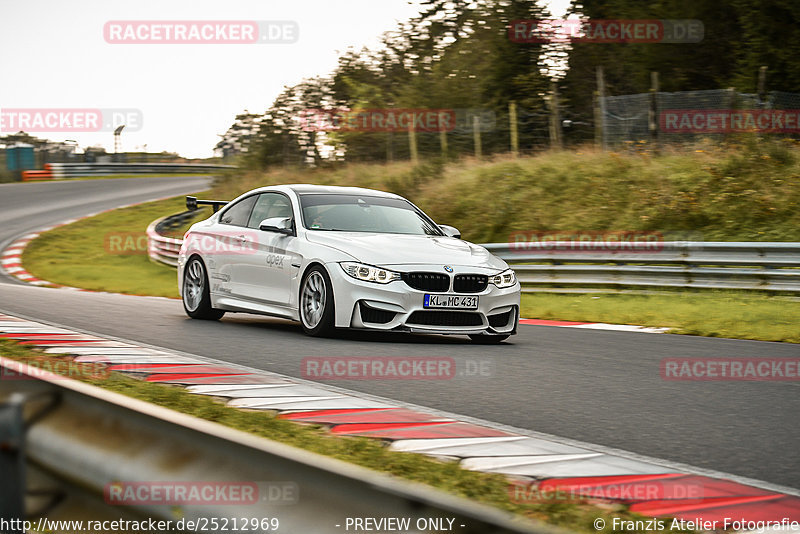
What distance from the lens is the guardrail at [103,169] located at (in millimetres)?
48688

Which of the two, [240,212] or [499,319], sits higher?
[240,212]

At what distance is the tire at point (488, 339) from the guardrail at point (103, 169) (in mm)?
36273

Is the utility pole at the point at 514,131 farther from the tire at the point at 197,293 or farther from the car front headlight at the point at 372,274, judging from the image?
the car front headlight at the point at 372,274

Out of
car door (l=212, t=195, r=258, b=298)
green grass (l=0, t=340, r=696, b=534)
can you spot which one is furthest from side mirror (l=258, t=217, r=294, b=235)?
green grass (l=0, t=340, r=696, b=534)

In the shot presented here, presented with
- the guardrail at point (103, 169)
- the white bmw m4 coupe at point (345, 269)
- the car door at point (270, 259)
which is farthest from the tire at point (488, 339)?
the guardrail at point (103, 169)

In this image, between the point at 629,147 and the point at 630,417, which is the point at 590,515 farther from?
the point at 629,147

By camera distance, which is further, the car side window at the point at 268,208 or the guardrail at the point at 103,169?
the guardrail at the point at 103,169

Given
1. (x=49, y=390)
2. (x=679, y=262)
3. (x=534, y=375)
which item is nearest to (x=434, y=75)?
(x=679, y=262)

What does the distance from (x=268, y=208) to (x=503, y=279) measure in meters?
2.80

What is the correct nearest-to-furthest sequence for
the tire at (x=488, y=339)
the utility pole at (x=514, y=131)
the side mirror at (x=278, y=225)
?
the tire at (x=488, y=339), the side mirror at (x=278, y=225), the utility pole at (x=514, y=131)

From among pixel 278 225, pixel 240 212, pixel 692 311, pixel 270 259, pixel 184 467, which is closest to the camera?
pixel 184 467

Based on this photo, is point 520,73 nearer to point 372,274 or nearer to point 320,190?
point 320,190

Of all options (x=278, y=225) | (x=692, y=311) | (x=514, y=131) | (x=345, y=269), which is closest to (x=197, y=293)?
(x=278, y=225)

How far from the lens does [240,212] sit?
11.1 metres
